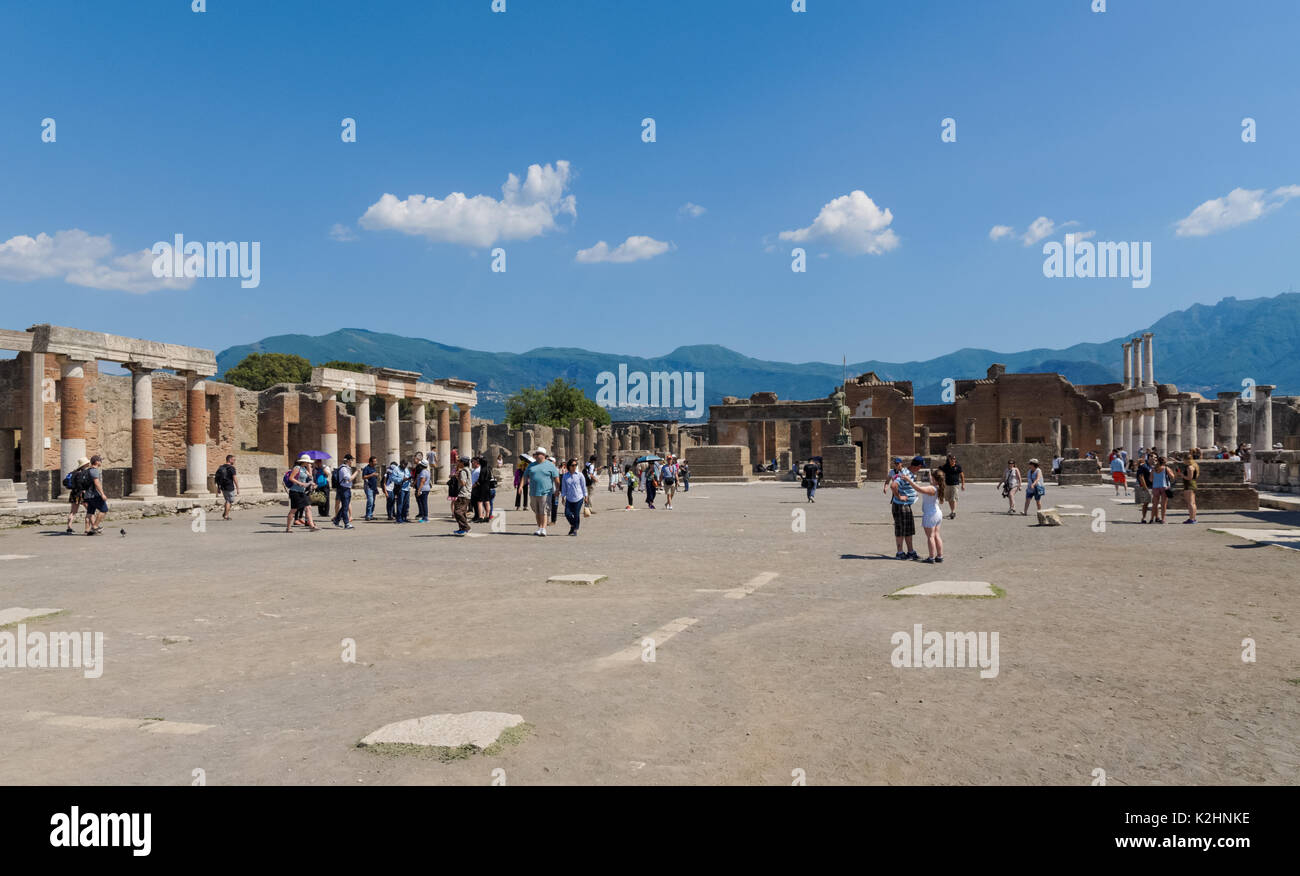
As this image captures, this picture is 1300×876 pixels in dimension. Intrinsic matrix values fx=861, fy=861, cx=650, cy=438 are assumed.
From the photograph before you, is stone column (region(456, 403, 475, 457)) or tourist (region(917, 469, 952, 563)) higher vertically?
stone column (region(456, 403, 475, 457))

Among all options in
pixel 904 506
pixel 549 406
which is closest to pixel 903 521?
pixel 904 506

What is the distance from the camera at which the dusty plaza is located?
180 inches

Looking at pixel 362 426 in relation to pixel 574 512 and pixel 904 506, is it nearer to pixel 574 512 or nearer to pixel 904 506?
pixel 574 512

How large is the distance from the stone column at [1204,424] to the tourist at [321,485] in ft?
211

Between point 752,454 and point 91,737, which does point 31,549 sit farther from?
point 752,454

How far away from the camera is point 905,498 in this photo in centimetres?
1354

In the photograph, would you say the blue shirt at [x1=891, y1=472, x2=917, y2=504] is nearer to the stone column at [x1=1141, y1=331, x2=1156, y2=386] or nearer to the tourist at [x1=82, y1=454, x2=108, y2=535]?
the tourist at [x1=82, y1=454, x2=108, y2=535]

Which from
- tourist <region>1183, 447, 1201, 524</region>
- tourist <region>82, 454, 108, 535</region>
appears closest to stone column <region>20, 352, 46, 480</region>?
tourist <region>82, 454, 108, 535</region>

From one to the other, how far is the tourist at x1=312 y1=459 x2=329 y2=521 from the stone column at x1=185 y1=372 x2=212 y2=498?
440cm

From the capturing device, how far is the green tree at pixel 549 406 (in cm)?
8850

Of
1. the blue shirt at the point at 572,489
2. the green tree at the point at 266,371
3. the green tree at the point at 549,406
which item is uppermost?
the green tree at the point at 266,371

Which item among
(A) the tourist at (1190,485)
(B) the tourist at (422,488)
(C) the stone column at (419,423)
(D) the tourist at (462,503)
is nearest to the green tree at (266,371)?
(C) the stone column at (419,423)

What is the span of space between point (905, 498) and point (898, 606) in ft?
14.6

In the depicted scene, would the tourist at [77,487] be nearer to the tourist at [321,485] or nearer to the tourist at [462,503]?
the tourist at [321,485]
